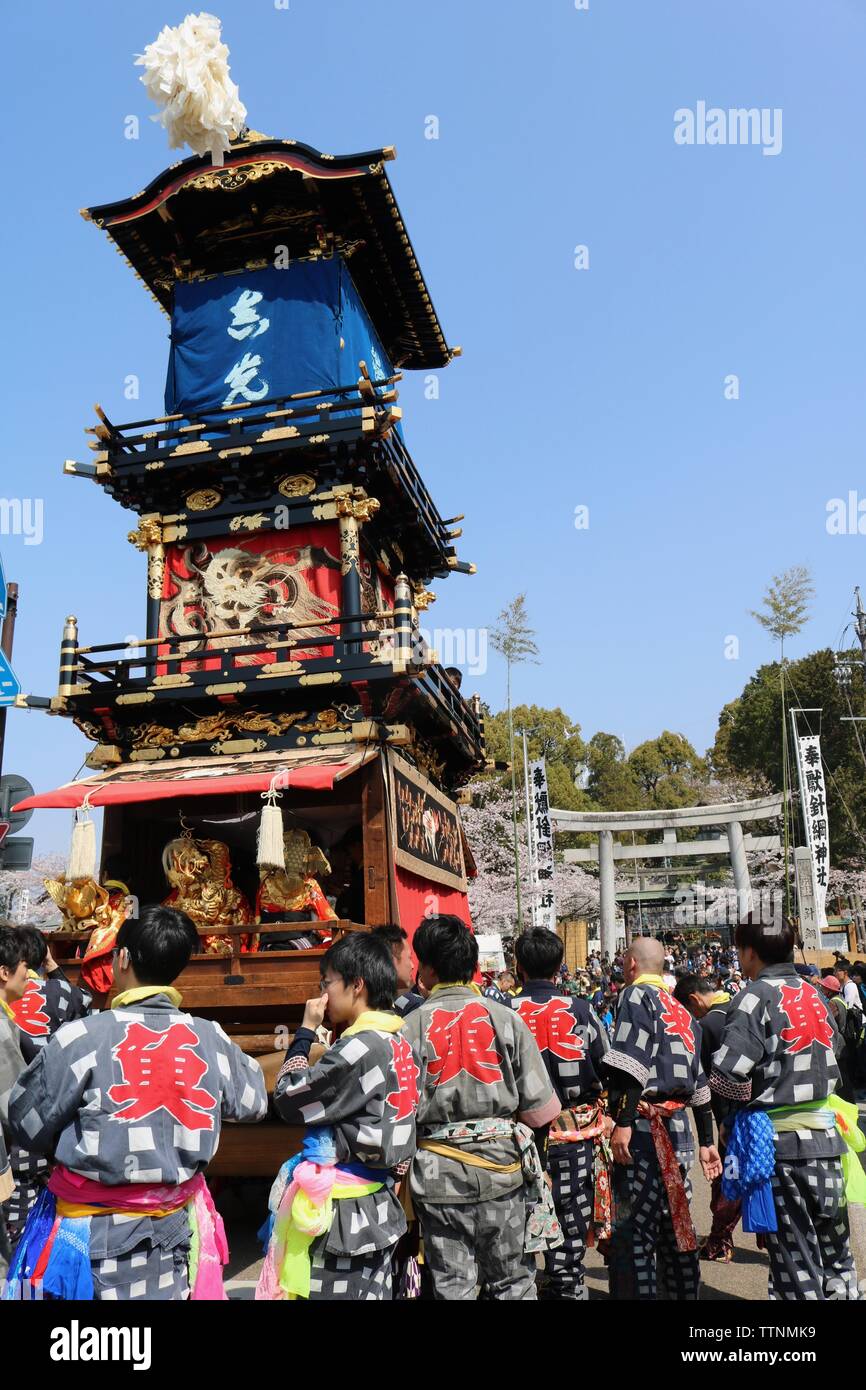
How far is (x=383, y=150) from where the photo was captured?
11.9 m

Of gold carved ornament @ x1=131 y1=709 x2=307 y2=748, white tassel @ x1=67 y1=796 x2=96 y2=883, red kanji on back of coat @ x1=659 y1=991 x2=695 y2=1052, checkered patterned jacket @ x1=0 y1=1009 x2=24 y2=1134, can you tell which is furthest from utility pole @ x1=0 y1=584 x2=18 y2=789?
red kanji on back of coat @ x1=659 y1=991 x2=695 y2=1052

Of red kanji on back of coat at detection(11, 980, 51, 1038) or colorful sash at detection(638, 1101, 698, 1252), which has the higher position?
red kanji on back of coat at detection(11, 980, 51, 1038)

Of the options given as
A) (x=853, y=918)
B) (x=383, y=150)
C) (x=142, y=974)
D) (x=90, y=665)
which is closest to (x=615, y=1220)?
(x=142, y=974)

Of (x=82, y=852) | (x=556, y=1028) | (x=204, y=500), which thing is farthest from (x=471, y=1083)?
(x=204, y=500)

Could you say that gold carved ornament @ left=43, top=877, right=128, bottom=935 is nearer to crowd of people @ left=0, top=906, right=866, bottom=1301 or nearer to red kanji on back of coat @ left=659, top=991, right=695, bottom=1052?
crowd of people @ left=0, top=906, right=866, bottom=1301

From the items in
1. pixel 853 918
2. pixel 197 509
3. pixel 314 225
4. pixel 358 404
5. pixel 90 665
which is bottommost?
pixel 853 918

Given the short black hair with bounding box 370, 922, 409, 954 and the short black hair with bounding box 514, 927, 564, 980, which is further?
the short black hair with bounding box 370, 922, 409, 954

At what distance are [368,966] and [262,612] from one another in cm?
887

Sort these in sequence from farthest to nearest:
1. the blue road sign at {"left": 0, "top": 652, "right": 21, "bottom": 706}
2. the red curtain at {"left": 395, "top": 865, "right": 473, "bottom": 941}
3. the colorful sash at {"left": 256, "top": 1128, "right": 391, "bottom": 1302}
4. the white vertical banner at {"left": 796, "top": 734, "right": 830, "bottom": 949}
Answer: the white vertical banner at {"left": 796, "top": 734, "right": 830, "bottom": 949}, the red curtain at {"left": 395, "top": 865, "right": 473, "bottom": 941}, the blue road sign at {"left": 0, "top": 652, "right": 21, "bottom": 706}, the colorful sash at {"left": 256, "top": 1128, "right": 391, "bottom": 1302}

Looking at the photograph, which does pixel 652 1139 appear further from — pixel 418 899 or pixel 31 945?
pixel 418 899

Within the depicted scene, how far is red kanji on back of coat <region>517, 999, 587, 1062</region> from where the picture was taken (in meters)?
4.58

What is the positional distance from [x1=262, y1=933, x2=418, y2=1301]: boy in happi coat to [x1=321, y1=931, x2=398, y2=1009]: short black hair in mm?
86
